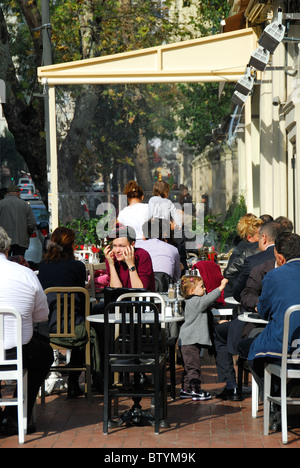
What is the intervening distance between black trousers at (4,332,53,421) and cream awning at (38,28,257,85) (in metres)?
6.94

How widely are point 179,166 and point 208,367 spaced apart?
479cm

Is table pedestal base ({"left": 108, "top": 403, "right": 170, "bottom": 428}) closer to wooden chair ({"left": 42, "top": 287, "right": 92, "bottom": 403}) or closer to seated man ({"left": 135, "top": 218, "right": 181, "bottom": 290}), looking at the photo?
wooden chair ({"left": 42, "top": 287, "right": 92, "bottom": 403})

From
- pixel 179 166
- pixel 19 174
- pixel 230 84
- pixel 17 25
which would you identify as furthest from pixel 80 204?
pixel 19 174

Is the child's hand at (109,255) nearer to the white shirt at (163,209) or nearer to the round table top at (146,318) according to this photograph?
the round table top at (146,318)

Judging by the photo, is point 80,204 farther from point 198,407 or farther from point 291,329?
point 291,329

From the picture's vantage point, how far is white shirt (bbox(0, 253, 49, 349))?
6375 mm

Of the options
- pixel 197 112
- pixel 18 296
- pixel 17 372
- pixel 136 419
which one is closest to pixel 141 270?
pixel 136 419

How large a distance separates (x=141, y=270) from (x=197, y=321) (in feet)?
2.53

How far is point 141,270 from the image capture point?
838 centimetres

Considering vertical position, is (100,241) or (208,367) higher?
(100,241)

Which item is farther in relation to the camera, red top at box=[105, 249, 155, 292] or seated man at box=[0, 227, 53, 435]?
red top at box=[105, 249, 155, 292]

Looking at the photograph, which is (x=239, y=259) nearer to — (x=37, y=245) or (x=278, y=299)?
(x=278, y=299)

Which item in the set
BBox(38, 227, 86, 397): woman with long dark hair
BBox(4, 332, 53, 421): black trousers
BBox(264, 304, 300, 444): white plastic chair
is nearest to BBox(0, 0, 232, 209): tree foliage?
BBox(38, 227, 86, 397): woman with long dark hair

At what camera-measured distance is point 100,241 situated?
529 inches
